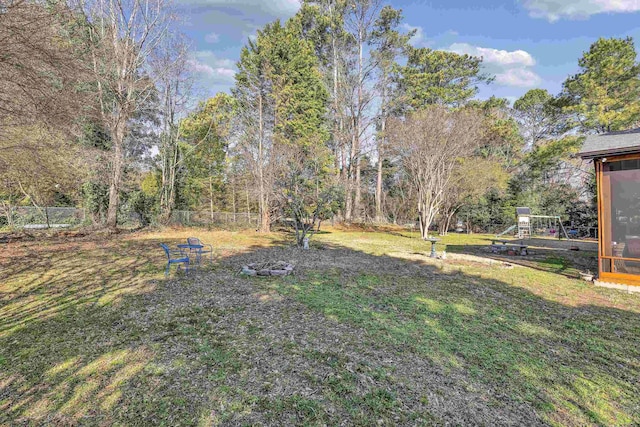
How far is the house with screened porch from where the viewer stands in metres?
6.38

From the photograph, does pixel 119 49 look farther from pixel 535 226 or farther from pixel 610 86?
pixel 535 226

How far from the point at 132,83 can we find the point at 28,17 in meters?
10.6

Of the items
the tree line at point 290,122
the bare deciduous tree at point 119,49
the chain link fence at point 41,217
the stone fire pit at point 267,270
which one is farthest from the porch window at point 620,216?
the chain link fence at point 41,217

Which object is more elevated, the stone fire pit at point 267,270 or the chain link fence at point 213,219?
the chain link fence at point 213,219

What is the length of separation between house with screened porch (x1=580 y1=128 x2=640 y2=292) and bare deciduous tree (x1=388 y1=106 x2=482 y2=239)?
976 cm

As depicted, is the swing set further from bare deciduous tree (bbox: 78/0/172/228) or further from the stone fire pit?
bare deciduous tree (bbox: 78/0/172/228)

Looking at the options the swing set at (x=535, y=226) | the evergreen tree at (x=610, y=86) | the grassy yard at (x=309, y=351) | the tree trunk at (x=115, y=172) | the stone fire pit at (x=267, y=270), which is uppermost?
the evergreen tree at (x=610, y=86)

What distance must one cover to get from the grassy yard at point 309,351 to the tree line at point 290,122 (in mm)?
4796

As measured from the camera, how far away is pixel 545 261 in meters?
9.78

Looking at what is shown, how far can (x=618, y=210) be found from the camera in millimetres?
6605

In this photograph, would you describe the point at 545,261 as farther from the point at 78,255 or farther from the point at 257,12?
the point at 257,12

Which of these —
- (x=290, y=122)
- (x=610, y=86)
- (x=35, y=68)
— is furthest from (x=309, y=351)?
(x=610, y=86)

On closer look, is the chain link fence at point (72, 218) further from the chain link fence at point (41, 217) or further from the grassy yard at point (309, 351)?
the grassy yard at point (309, 351)

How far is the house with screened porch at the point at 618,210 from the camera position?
6.38m
